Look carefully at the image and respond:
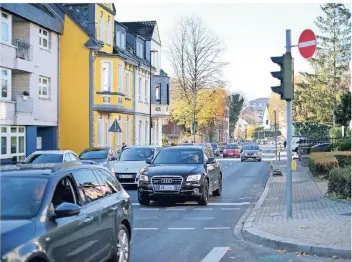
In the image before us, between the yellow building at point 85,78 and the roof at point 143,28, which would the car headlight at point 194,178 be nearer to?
the yellow building at point 85,78

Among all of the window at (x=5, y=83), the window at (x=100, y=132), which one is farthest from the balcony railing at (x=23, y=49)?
the window at (x=100, y=132)

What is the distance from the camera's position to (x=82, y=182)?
6.73 metres

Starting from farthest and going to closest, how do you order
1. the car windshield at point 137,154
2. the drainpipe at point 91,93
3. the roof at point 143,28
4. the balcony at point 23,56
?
the roof at point 143,28, the drainpipe at point 91,93, the balcony at point 23,56, the car windshield at point 137,154

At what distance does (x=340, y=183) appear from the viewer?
14734 millimetres

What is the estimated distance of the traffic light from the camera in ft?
38.9

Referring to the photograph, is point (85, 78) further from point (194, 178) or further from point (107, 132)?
point (194, 178)

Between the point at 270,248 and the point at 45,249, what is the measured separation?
4.91 meters

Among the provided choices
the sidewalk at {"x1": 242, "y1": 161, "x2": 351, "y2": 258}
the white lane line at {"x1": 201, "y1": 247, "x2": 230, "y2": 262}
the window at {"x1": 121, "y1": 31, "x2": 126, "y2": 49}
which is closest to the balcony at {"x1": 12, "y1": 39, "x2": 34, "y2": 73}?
the window at {"x1": 121, "y1": 31, "x2": 126, "y2": 49}

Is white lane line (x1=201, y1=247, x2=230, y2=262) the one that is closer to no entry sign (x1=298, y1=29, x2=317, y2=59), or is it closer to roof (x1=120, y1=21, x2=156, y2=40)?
no entry sign (x1=298, y1=29, x2=317, y2=59)

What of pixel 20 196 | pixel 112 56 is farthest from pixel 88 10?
pixel 20 196

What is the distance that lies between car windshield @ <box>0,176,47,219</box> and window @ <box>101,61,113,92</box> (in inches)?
1211

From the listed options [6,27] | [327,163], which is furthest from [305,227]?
[6,27]

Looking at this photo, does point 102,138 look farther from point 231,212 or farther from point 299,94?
point 299,94

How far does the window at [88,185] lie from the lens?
6640mm
